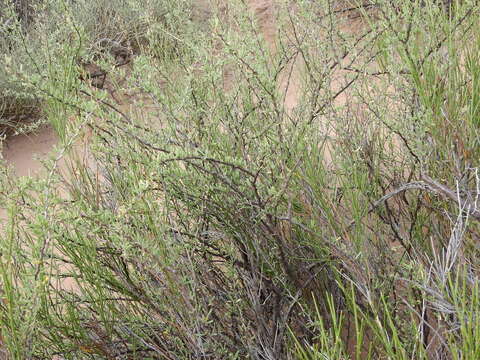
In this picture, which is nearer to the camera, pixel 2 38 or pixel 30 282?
pixel 30 282

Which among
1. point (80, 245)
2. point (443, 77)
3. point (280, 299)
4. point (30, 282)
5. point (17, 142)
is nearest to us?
point (30, 282)

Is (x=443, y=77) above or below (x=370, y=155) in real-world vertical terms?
above

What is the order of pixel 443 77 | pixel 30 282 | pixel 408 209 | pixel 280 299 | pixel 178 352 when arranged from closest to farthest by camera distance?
pixel 30 282
pixel 178 352
pixel 280 299
pixel 408 209
pixel 443 77

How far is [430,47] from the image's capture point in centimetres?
212

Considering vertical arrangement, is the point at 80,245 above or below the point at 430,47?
below

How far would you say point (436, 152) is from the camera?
2012 mm

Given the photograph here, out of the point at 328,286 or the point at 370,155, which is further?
the point at 370,155

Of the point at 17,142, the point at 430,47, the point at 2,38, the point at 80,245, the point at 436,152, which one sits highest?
the point at 2,38

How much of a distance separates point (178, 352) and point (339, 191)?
2.78 ft

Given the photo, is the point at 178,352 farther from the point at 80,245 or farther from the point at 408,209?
the point at 408,209

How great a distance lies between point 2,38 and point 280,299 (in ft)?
13.7

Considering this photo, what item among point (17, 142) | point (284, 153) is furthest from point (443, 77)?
point (17, 142)

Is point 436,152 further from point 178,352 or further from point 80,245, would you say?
point 80,245

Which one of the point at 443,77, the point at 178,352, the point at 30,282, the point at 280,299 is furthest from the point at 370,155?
the point at 30,282
